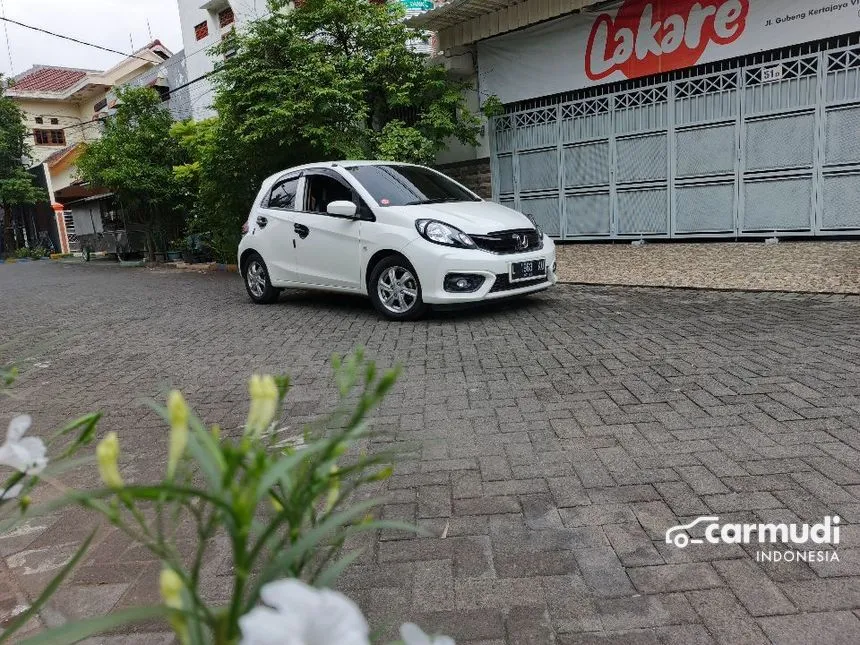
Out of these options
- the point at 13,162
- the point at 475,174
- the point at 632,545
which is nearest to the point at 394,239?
the point at 632,545

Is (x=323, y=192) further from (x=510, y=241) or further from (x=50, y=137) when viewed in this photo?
(x=50, y=137)

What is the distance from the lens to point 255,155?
12.6m

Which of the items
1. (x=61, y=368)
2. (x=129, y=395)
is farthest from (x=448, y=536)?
(x=61, y=368)

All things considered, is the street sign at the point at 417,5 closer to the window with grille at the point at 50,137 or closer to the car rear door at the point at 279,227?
the car rear door at the point at 279,227

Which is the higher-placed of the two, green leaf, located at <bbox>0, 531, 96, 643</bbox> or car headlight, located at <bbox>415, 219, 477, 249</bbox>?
car headlight, located at <bbox>415, 219, 477, 249</bbox>

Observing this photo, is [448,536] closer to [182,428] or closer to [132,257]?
[182,428]

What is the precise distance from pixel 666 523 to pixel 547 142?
10.9 m

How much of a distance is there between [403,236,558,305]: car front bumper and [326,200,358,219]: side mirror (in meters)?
0.85

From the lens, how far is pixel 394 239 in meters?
6.98

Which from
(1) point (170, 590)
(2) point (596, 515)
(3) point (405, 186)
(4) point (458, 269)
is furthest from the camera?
(3) point (405, 186)

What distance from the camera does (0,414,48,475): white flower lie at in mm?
905

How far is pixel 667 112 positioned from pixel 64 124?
38350mm

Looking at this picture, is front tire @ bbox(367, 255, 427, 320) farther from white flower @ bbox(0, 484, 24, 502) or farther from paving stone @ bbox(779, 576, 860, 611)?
white flower @ bbox(0, 484, 24, 502)

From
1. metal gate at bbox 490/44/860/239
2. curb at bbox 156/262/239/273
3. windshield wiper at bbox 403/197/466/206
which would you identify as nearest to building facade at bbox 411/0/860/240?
metal gate at bbox 490/44/860/239
